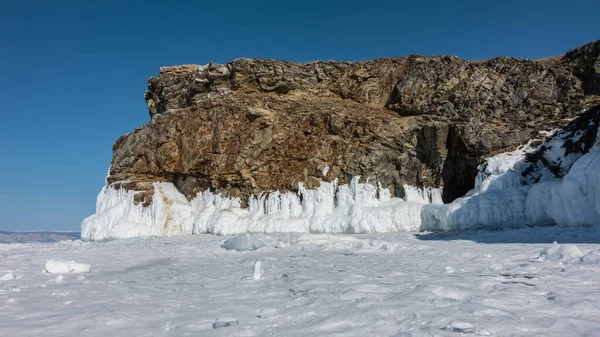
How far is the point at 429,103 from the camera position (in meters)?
28.6

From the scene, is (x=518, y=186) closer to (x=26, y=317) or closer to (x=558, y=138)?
(x=558, y=138)

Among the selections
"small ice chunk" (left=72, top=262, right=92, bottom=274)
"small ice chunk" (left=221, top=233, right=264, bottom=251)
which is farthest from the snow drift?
"small ice chunk" (left=72, top=262, right=92, bottom=274)

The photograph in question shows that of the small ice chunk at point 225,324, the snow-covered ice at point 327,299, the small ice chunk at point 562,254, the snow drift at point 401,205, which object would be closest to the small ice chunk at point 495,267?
the snow-covered ice at point 327,299

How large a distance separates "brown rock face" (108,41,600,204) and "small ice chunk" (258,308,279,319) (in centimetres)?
2180

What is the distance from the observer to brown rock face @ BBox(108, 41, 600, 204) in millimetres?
25594

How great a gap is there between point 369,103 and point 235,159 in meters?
12.4

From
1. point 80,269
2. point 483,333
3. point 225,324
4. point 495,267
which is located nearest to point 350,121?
point 495,267

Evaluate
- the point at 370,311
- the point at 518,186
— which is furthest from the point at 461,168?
the point at 370,311

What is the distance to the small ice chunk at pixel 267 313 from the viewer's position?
5.04 metres

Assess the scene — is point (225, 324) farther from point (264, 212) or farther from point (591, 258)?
point (264, 212)

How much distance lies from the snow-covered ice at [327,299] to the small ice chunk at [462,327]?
11 mm

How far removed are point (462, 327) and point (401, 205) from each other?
20343 millimetres

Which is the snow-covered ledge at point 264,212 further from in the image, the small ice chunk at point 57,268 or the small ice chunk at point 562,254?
the small ice chunk at point 57,268

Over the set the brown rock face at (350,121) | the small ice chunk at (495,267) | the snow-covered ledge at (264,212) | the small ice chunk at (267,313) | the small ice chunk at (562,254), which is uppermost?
the brown rock face at (350,121)
